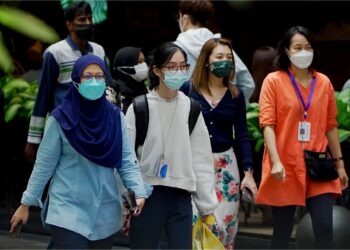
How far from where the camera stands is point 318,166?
5.58 meters

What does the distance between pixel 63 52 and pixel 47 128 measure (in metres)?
1.85

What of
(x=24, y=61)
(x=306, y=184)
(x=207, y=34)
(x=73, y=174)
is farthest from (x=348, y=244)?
(x=24, y=61)

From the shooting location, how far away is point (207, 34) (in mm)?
6254

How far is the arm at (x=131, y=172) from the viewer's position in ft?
14.3

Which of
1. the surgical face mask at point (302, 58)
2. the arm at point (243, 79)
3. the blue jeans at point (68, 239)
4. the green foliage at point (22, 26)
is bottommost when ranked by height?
the blue jeans at point (68, 239)

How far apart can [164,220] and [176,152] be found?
14.7 inches

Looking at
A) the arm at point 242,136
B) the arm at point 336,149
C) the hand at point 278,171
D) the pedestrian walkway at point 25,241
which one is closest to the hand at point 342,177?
the arm at point 336,149

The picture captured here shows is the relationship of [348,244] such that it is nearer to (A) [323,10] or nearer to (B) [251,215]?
(B) [251,215]

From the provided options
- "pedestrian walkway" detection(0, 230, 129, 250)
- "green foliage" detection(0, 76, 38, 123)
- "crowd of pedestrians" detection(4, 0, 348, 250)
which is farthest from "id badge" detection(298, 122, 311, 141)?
"green foliage" detection(0, 76, 38, 123)

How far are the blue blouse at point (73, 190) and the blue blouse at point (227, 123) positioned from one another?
1.26 metres

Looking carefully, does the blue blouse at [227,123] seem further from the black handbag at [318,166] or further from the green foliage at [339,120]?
the green foliage at [339,120]

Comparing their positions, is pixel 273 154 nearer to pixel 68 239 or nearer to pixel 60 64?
pixel 60 64

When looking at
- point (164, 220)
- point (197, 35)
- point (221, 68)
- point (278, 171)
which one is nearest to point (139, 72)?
point (197, 35)

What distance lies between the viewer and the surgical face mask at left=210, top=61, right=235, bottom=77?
18.3 ft
